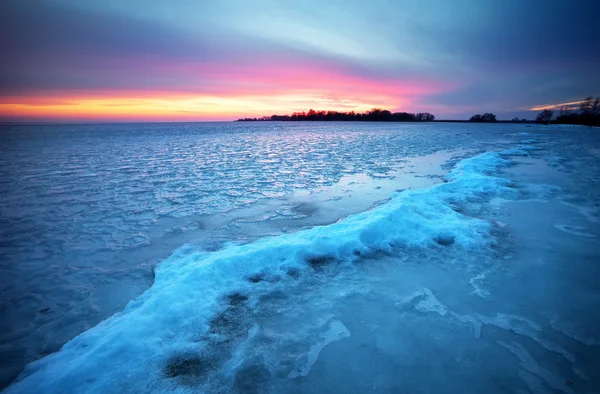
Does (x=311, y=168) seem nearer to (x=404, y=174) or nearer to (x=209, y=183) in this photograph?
(x=404, y=174)

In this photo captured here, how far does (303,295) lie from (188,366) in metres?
1.50

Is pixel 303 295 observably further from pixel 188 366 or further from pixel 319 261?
pixel 188 366

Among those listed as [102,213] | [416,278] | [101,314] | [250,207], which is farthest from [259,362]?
[102,213]

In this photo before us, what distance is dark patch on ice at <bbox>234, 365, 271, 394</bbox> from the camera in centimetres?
220

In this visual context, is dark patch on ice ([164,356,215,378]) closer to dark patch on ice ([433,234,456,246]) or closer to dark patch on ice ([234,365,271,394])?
dark patch on ice ([234,365,271,394])

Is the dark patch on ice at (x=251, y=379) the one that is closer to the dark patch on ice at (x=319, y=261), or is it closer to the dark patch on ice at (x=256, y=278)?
the dark patch on ice at (x=256, y=278)

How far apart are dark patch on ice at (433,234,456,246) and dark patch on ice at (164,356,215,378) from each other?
415cm

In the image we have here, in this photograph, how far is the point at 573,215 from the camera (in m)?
6.00

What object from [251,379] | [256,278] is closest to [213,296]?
[256,278]

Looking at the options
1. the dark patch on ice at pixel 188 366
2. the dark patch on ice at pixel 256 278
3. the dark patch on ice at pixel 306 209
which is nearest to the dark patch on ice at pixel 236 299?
the dark patch on ice at pixel 256 278

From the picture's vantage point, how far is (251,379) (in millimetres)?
2277

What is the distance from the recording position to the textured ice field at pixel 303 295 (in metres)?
2.34

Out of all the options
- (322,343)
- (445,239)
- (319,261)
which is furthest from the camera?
(445,239)

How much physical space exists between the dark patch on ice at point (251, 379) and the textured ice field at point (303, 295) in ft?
0.04
